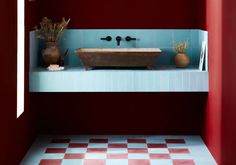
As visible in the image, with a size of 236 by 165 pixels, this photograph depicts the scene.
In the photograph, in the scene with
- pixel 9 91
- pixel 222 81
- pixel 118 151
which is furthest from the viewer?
pixel 118 151

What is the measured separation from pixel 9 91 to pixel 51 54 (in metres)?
1.31

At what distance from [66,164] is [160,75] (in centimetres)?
137

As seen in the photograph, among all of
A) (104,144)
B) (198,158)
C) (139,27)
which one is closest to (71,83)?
(104,144)

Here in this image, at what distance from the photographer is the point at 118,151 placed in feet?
16.3

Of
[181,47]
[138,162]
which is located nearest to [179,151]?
[138,162]

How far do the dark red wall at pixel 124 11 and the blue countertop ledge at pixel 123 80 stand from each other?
0.84 meters

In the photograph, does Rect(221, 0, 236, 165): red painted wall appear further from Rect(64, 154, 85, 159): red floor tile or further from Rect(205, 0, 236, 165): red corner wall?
Rect(64, 154, 85, 159): red floor tile

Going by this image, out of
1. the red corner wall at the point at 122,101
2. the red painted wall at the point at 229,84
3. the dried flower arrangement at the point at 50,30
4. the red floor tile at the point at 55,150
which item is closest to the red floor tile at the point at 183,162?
the red painted wall at the point at 229,84

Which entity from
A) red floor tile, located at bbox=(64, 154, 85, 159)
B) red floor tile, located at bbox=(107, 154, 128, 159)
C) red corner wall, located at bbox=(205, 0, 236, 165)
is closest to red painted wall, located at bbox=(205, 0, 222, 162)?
red corner wall, located at bbox=(205, 0, 236, 165)

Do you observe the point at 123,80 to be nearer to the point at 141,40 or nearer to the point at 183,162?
the point at 141,40

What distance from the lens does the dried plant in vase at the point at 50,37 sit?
5.36m

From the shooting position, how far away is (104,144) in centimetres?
525

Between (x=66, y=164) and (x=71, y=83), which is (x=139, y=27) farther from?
(x=66, y=164)

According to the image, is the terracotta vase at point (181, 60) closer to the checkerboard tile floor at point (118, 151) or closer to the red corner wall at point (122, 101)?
the red corner wall at point (122, 101)
